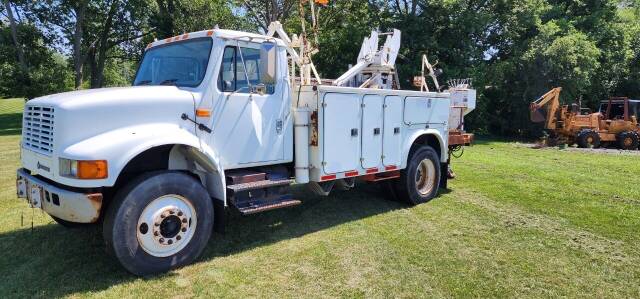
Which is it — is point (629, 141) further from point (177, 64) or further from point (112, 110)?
point (112, 110)

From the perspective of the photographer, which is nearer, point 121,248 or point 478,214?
point 121,248

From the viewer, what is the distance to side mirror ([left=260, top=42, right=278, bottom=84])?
15.8 ft

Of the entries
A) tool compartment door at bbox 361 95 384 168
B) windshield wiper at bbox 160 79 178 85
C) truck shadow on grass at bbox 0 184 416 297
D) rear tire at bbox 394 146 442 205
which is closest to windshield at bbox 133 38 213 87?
windshield wiper at bbox 160 79 178 85

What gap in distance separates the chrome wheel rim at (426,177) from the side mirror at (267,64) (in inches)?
143

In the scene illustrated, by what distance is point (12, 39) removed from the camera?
25.7 metres

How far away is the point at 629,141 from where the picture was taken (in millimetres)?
18875

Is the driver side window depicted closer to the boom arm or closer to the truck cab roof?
the truck cab roof

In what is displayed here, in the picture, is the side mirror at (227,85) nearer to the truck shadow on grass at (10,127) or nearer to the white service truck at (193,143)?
the white service truck at (193,143)

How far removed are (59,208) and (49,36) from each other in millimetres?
30191

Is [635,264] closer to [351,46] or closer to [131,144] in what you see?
[131,144]

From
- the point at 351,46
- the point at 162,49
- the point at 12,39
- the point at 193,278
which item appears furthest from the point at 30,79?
the point at 193,278

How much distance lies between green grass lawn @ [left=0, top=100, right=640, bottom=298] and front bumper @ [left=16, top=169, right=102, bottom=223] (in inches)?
26.0

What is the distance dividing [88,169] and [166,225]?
93 cm

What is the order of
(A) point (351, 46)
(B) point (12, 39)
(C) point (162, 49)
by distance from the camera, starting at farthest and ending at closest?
(B) point (12, 39) < (A) point (351, 46) < (C) point (162, 49)
